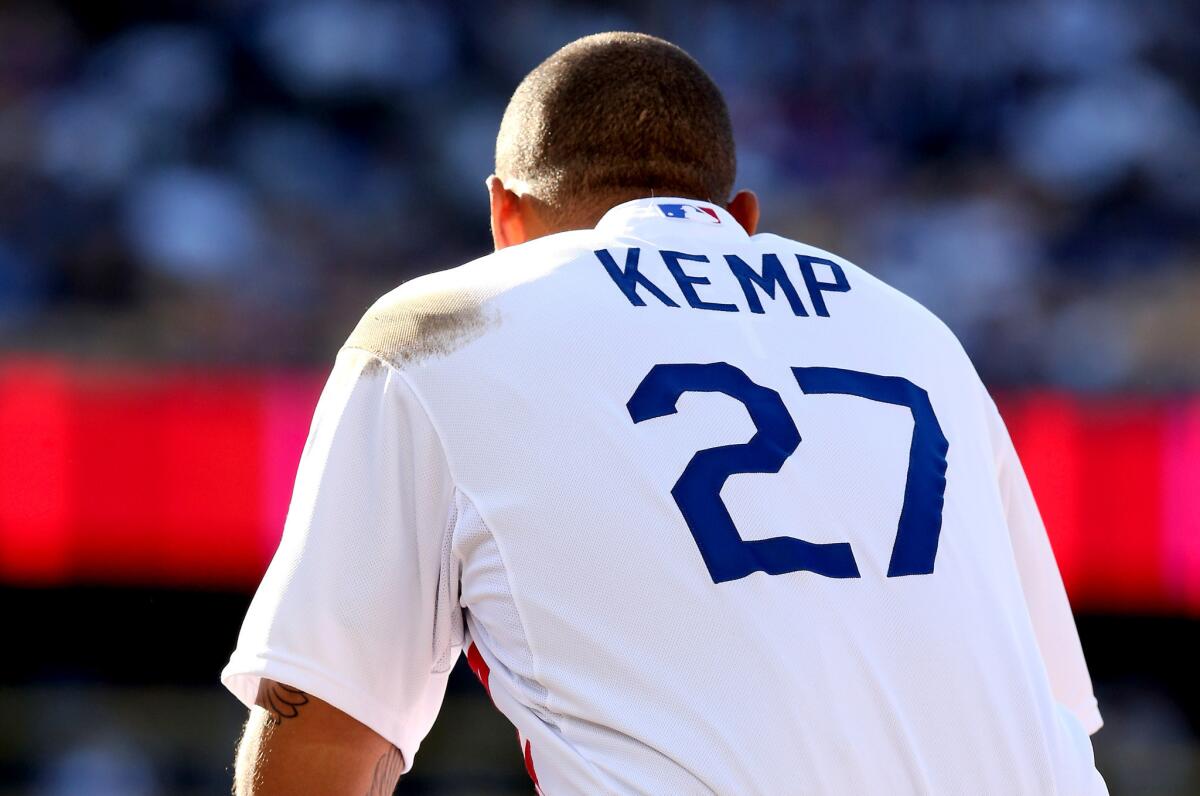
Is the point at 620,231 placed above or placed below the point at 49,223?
above

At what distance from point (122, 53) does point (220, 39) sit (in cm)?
49

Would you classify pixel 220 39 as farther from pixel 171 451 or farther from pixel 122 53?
pixel 171 451

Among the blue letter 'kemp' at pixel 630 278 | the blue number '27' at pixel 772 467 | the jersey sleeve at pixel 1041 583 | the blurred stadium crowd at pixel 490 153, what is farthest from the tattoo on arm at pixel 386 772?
the blurred stadium crowd at pixel 490 153

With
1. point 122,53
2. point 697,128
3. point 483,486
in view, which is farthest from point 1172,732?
point 122,53

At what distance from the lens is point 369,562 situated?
136cm

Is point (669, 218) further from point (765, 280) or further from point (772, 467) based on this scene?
point (772, 467)

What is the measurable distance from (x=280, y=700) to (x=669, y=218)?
664mm

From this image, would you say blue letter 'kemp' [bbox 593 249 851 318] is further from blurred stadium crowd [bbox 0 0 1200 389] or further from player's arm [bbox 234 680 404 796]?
blurred stadium crowd [bbox 0 0 1200 389]

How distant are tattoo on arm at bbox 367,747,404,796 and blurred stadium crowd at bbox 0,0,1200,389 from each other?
510cm

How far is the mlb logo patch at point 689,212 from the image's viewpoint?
63.9 inches

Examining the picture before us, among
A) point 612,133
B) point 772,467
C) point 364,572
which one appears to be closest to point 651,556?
point 772,467

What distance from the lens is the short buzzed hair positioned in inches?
68.1

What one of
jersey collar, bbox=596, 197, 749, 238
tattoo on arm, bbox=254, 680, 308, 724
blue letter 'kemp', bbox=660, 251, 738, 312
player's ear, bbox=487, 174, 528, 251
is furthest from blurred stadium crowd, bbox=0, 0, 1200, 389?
tattoo on arm, bbox=254, 680, 308, 724

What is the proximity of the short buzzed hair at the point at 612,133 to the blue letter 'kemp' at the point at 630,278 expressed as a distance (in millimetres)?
216
